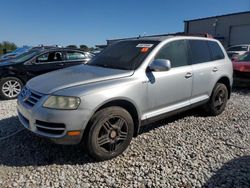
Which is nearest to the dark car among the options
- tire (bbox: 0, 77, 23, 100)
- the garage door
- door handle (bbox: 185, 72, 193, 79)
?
tire (bbox: 0, 77, 23, 100)

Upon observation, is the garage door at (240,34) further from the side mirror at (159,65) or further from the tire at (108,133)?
the tire at (108,133)

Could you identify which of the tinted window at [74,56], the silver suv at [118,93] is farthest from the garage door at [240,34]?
the silver suv at [118,93]

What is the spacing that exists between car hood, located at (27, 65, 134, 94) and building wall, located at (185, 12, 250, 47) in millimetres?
28143

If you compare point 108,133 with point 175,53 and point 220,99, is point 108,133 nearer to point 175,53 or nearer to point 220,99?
point 175,53

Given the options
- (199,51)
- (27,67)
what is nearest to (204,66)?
(199,51)

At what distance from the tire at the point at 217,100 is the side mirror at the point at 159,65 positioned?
201cm

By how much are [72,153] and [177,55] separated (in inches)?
95.6

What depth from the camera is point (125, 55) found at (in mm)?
4172

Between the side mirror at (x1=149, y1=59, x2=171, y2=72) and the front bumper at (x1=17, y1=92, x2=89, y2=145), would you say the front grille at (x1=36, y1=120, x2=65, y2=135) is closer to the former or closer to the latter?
the front bumper at (x1=17, y1=92, x2=89, y2=145)

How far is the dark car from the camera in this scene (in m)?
6.92

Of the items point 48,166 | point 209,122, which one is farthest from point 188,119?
point 48,166

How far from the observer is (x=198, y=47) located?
191 inches

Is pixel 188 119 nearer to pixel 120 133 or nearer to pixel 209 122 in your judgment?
pixel 209 122

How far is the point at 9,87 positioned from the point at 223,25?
30013mm
